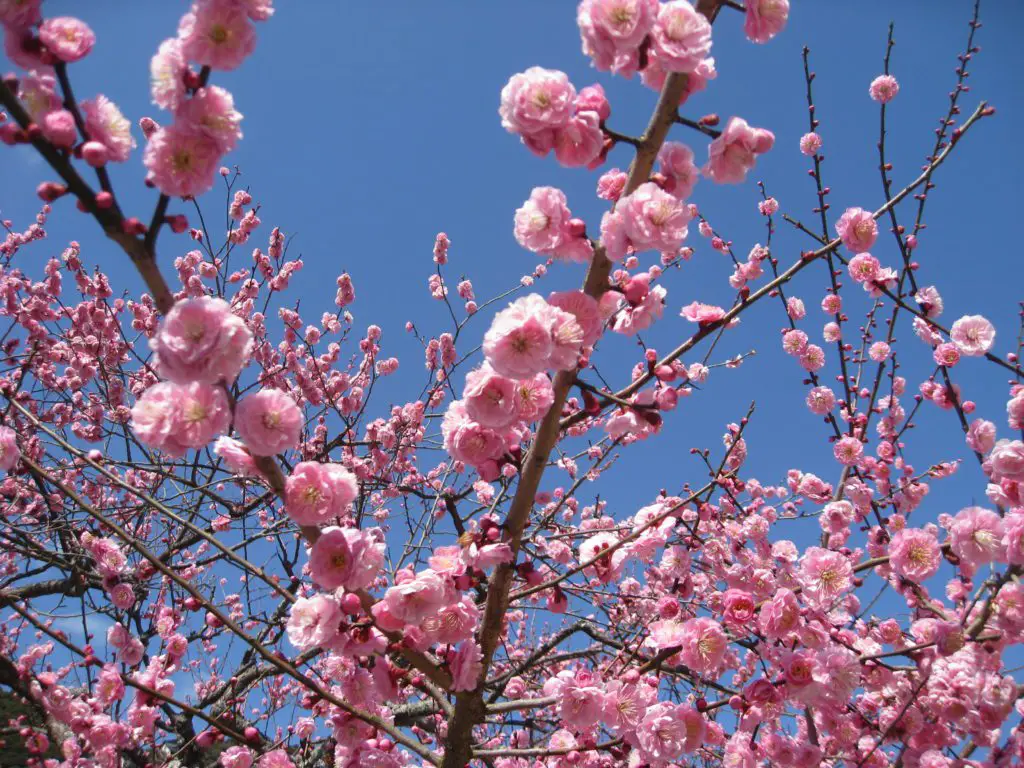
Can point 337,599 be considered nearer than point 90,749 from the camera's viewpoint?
Yes

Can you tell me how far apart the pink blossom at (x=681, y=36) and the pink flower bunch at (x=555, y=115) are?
25 cm

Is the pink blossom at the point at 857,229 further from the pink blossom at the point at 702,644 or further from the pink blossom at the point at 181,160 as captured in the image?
the pink blossom at the point at 181,160

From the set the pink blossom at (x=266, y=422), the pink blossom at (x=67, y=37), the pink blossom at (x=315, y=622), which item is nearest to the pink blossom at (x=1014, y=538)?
the pink blossom at (x=315, y=622)

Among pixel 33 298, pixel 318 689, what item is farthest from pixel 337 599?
pixel 33 298

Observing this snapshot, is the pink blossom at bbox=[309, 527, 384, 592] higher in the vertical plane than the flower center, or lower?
lower

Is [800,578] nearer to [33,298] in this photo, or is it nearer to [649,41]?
[649,41]

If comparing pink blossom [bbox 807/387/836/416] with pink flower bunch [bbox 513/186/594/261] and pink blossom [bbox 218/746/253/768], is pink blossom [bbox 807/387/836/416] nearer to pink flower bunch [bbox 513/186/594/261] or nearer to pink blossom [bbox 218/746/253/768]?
pink flower bunch [bbox 513/186/594/261]

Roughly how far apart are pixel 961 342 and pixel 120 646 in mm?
5115

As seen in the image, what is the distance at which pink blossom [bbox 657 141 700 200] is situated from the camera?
195 centimetres

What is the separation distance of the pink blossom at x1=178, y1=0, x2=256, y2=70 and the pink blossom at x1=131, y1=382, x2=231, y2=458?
870mm

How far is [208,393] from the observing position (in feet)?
5.42

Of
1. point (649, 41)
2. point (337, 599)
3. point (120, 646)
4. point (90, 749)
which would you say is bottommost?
A: point (90, 749)

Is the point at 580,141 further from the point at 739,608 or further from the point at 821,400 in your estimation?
the point at 821,400

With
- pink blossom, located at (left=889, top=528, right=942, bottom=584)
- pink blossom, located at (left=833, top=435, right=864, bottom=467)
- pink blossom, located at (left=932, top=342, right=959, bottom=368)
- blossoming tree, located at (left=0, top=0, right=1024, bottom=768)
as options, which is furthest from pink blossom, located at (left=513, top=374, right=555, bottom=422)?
pink blossom, located at (left=833, top=435, right=864, bottom=467)
